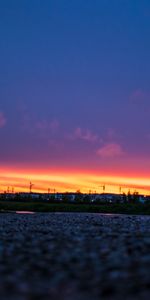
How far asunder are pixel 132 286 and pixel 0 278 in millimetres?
3038

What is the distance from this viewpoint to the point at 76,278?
33.9 ft

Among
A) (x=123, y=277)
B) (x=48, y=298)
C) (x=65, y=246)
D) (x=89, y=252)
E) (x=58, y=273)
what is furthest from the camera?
(x=65, y=246)

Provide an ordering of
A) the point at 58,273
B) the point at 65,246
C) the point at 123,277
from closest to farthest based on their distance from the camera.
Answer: the point at 123,277
the point at 58,273
the point at 65,246

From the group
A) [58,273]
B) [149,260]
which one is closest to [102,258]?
[149,260]

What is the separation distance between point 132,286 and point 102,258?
3.61 metres

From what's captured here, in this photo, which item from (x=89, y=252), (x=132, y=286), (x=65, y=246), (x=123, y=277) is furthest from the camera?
(x=65, y=246)

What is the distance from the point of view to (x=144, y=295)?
28.8 ft

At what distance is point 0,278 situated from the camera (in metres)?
10.5

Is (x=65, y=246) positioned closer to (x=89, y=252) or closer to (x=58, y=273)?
(x=89, y=252)

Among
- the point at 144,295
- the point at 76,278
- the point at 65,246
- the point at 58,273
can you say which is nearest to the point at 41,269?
the point at 58,273

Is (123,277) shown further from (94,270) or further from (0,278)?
(0,278)

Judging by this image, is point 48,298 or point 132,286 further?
point 132,286

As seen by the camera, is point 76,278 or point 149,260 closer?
point 76,278

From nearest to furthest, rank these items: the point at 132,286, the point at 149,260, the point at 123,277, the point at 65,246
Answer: the point at 132,286
the point at 123,277
the point at 149,260
the point at 65,246
